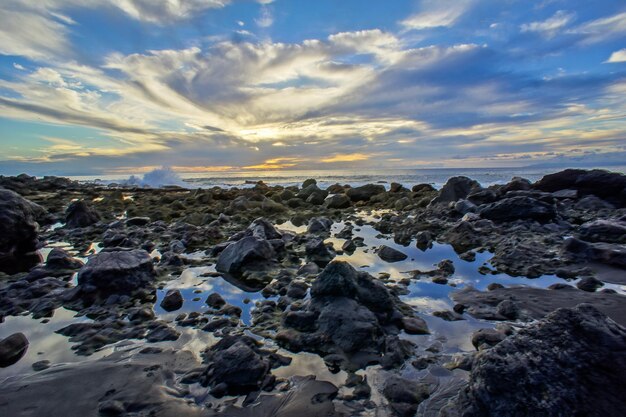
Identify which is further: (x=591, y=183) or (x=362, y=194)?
(x=362, y=194)

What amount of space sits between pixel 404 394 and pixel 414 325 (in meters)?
1.19

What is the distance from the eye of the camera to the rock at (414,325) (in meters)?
3.59

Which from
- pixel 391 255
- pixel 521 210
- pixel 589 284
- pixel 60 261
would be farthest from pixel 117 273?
pixel 521 210

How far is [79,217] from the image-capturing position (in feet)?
36.2

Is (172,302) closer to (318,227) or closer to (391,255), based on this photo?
(391,255)

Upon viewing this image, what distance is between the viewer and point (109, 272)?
4.80m

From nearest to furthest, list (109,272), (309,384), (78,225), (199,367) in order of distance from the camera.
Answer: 1. (309,384)
2. (199,367)
3. (109,272)
4. (78,225)

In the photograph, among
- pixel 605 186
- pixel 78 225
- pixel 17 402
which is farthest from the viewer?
pixel 605 186

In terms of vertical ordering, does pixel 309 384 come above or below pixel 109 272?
below

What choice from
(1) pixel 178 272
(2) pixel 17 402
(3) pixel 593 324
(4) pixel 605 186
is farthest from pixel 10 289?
(4) pixel 605 186

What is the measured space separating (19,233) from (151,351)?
6.70 m

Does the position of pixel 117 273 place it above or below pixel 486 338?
above

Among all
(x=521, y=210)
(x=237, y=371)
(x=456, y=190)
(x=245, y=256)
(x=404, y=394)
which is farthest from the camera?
(x=456, y=190)

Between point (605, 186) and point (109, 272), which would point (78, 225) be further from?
point (605, 186)
